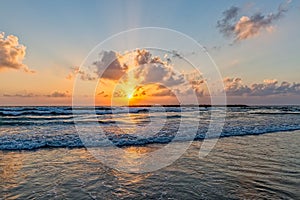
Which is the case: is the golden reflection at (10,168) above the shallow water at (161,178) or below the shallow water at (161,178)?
below

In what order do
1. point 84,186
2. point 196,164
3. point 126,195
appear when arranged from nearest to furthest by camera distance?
1. point 126,195
2. point 84,186
3. point 196,164

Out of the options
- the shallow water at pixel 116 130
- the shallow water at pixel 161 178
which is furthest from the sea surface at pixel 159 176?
the shallow water at pixel 116 130

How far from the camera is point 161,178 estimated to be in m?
5.95

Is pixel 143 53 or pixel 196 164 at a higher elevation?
pixel 143 53

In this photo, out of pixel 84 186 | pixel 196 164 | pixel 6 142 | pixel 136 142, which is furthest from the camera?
pixel 136 142

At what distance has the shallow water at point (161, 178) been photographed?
4895mm

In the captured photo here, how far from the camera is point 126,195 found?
4.87 metres

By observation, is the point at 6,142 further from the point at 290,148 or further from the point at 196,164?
the point at 290,148

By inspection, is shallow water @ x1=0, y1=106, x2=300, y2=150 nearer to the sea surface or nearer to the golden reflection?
the golden reflection

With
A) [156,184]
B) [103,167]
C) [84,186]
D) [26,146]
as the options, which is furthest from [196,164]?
[26,146]

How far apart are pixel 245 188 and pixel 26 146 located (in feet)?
29.6

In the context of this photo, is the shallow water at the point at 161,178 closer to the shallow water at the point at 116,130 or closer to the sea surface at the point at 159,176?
the sea surface at the point at 159,176

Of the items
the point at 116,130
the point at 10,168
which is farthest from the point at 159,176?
the point at 116,130

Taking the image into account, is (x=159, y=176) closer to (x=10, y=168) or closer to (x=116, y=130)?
(x=10, y=168)
